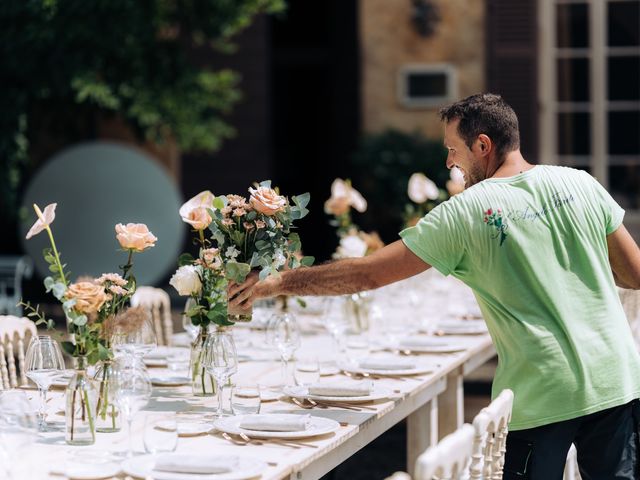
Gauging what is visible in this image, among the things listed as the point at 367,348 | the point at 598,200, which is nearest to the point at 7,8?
the point at 367,348

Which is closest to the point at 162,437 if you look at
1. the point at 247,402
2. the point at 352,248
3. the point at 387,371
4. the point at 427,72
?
the point at 247,402

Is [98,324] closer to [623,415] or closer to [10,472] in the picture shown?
[10,472]

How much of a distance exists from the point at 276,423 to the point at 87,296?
1.76 feet

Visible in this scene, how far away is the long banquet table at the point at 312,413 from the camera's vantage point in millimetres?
2600

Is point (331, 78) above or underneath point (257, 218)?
above

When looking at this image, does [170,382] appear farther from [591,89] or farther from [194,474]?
[591,89]

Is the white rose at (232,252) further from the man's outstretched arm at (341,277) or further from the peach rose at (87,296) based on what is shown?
the peach rose at (87,296)

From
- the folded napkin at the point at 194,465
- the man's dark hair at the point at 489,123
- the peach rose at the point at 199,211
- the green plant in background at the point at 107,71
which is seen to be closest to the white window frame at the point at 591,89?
the green plant in background at the point at 107,71

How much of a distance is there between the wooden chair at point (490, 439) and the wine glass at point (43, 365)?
3.60 ft

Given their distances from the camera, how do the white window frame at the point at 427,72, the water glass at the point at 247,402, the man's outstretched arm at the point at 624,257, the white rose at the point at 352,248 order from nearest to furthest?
the water glass at the point at 247,402, the man's outstretched arm at the point at 624,257, the white rose at the point at 352,248, the white window frame at the point at 427,72

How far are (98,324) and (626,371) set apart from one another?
4.29 ft

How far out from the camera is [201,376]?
341cm

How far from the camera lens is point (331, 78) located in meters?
12.2

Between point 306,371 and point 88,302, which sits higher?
point 88,302
